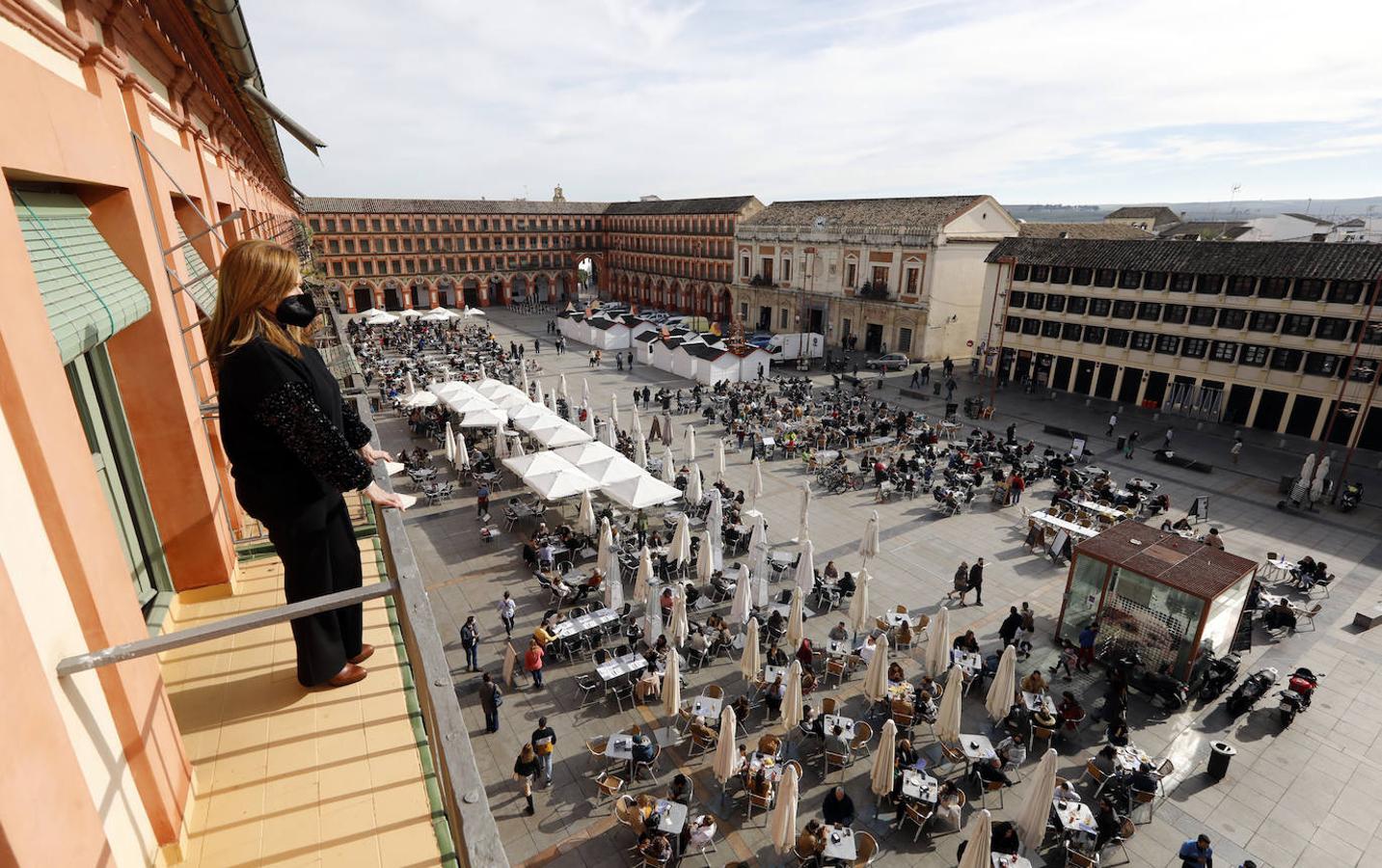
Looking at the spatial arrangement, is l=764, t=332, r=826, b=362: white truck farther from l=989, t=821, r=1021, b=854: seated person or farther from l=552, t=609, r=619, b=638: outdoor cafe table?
l=989, t=821, r=1021, b=854: seated person

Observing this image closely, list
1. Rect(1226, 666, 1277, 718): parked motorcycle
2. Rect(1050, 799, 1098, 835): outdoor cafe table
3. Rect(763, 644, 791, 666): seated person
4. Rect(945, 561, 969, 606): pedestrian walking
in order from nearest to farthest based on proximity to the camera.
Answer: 1. Rect(1050, 799, 1098, 835): outdoor cafe table
2. Rect(1226, 666, 1277, 718): parked motorcycle
3. Rect(763, 644, 791, 666): seated person
4. Rect(945, 561, 969, 606): pedestrian walking

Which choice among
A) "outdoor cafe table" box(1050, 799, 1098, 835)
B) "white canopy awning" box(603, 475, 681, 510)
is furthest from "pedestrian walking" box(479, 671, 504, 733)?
"outdoor cafe table" box(1050, 799, 1098, 835)

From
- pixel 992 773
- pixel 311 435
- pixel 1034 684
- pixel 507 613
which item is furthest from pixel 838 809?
pixel 311 435

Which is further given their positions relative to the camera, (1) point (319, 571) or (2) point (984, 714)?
(2) point (984, 714)

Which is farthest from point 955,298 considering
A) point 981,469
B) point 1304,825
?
point 1304,825

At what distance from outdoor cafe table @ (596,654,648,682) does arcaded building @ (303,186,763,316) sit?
5050cm

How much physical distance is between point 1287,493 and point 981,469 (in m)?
9.83

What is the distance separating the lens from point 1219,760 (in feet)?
34.4

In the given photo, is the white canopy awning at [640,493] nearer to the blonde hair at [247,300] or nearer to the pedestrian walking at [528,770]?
the pedestrian walking at [528,770]

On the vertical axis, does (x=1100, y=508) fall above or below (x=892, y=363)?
above

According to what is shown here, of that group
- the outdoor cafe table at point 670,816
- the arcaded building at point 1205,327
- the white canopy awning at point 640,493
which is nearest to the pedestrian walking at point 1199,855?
the outdoor cafe table at point 670,816

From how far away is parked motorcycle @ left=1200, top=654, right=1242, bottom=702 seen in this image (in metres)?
12.3

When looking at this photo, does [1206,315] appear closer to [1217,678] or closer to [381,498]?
[1217,678]

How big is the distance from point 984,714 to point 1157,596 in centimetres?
423
